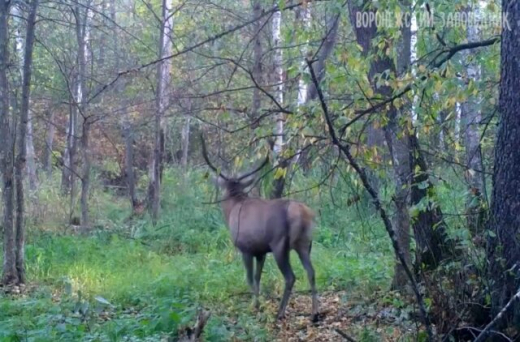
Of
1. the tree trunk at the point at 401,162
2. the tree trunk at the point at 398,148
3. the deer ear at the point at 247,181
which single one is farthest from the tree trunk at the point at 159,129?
the tree trunk at the point at 401,162

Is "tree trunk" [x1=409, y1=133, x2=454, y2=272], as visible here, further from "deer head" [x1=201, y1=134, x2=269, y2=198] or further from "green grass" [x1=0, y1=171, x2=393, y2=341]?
"deer head" [x1=201, y1=134, x2=269, y2=198]

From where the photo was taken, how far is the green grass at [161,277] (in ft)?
22.4

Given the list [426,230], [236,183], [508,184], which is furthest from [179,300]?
[508,184]

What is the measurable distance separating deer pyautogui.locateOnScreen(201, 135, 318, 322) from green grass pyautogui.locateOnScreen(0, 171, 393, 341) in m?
0.23

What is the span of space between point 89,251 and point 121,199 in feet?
25.6

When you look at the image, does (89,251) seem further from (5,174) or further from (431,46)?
(431,46)

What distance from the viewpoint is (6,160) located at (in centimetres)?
927

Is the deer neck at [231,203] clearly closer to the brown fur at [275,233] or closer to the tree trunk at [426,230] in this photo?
the brown fur at [275,233]

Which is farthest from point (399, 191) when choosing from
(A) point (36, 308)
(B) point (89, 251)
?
(B) point (89, 251)

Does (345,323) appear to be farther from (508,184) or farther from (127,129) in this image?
(127,129)

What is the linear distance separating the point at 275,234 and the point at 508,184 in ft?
10.7

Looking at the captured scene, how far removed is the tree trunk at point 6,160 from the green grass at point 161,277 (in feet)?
1.28

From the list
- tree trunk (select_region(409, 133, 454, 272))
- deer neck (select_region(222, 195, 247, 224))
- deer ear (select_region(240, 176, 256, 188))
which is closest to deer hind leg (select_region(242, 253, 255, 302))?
deer neck (select_region(222, 195, 247, 224))

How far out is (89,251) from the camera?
11680 millimetres
